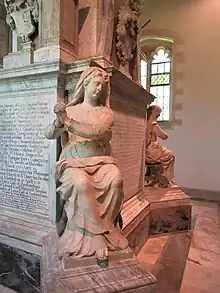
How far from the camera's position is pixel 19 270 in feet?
7.76

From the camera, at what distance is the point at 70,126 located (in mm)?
1896

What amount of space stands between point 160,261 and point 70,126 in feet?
5.94

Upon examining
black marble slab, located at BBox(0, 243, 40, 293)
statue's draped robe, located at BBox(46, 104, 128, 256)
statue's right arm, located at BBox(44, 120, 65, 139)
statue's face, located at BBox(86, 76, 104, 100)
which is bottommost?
black marble slab, located at BBox(0, 243, 40, 293)

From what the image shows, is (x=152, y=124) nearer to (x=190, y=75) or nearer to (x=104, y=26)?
(x=104, y=26)

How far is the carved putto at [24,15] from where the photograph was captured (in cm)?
252

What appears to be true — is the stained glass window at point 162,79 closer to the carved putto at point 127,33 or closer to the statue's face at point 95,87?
the carved putto at point 127,33

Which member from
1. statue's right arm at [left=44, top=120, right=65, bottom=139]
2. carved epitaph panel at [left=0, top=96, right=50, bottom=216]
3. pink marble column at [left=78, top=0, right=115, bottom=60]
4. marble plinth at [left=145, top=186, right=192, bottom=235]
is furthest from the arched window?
statue's right arm at [left=44, top=120, right=65, bottom=139]

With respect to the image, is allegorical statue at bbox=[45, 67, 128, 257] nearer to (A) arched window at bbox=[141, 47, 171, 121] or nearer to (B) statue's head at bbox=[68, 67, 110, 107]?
(B) statue's head at bbox=[68, 67, 110, 107]

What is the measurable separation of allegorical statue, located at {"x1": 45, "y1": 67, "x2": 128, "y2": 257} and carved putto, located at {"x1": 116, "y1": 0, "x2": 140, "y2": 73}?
1185 millimetres

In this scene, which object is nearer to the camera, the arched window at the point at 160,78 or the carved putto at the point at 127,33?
the carved putto at the point at 127,33

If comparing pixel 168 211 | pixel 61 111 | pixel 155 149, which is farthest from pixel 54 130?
pixel 155 149

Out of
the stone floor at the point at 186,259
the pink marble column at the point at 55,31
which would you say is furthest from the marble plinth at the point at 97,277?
the pink marble column at the point at 55,31

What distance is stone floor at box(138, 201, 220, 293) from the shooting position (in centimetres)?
241

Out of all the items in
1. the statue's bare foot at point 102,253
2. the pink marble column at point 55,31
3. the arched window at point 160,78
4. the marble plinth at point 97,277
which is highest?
the arched window at point 160,78
